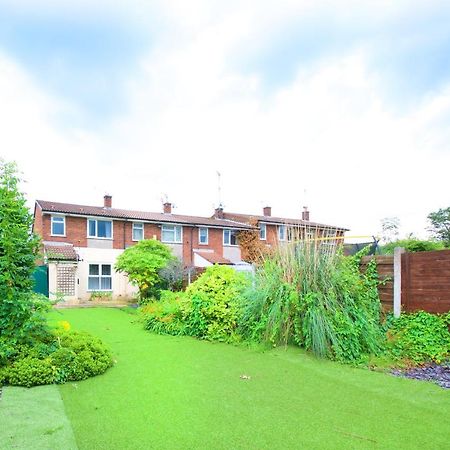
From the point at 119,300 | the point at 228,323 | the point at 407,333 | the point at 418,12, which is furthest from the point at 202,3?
the point at 119,300

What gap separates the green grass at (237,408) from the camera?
3.16 metres

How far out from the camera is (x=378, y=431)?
334 centimetres

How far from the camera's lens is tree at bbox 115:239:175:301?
634 inches

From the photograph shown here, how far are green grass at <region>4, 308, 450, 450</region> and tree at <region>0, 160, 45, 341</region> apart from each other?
0.93 meters

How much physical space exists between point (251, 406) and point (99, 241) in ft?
62.4

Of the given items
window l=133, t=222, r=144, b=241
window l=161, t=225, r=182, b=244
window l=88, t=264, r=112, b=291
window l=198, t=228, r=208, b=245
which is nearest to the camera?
window l=88, t=264, r=112, b=291

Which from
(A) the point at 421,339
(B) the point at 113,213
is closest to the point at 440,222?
(B) the point at 113,213

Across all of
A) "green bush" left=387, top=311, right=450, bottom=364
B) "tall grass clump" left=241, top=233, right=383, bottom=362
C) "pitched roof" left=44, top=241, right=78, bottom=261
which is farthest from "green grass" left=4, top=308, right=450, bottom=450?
"pitched roof" left=44, top=241, right=78, bottom=261

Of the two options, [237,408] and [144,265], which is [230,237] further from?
[237,408]

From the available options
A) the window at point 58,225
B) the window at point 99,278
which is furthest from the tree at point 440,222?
the window at point 58,225

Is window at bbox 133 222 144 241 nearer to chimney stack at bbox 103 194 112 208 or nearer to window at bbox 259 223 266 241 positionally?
chimney stack at bbox 103 194 112 208

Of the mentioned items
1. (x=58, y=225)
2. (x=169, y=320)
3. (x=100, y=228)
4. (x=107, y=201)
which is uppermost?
(x=107, y=201)

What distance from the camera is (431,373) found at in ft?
17.2

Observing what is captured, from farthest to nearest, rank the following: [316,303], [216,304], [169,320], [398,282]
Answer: [169,320]
[216,304]
[398,282]
[316,303]
